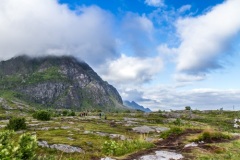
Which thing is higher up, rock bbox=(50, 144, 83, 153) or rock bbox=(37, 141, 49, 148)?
rock bbox=(37, 141, 49, 148)

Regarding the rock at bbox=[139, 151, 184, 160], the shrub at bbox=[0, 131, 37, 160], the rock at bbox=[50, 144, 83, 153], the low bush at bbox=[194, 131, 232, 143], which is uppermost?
the low bush at bbox=[194, 131, 232, 143]

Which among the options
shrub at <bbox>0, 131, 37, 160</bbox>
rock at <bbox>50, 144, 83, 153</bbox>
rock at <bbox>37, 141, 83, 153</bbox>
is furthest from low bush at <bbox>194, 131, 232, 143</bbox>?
rock at <bbox>50, 144, 83, 153</bbox>

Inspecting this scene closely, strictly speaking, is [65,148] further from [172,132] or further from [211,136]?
[211,136]

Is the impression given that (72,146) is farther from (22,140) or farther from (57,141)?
(22,140)

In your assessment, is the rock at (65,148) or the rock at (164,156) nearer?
the rock at (164,156)

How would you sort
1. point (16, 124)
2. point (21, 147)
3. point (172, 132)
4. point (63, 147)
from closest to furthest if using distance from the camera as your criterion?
1. point (21, 147)
2. point (172, 132)
3. point (63, 147)
4. point (16, 124)

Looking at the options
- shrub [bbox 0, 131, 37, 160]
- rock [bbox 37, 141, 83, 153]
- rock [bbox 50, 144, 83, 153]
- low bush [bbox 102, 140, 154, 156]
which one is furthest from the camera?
rock [bbox 50, 144, 83, 153]

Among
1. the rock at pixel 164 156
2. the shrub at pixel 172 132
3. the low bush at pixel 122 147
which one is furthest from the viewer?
the shrub at pixel 172 132

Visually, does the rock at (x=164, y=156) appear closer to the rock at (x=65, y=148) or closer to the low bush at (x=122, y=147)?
the low bush at (x=122, y=147)

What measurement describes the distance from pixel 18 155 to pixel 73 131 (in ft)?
212

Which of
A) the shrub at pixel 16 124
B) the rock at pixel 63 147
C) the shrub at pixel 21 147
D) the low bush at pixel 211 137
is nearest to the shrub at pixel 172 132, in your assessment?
the low bush at pixel 211 137

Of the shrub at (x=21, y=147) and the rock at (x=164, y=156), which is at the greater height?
the shrub at (x=21, y=147)

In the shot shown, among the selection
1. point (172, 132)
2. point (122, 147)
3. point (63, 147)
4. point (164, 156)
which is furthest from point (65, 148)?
point (164, 156)

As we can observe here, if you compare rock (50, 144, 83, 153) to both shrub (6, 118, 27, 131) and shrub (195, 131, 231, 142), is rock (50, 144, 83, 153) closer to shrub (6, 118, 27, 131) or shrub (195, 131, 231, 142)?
shrub (6, 118, 27, 131)
